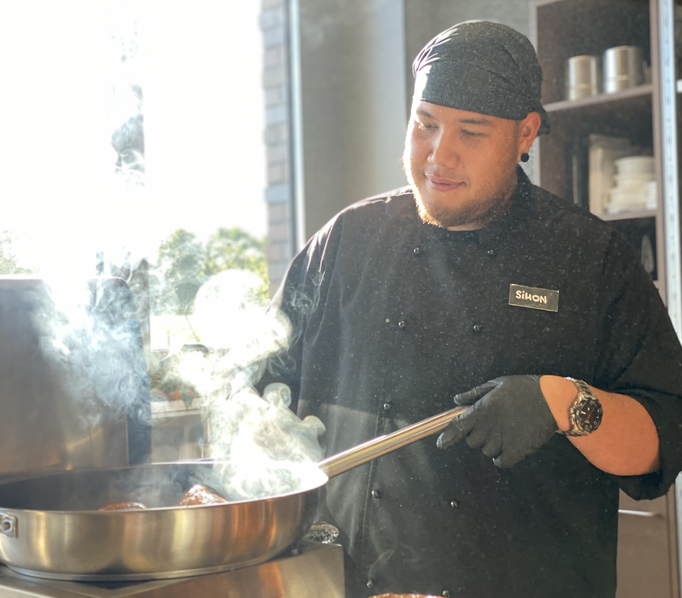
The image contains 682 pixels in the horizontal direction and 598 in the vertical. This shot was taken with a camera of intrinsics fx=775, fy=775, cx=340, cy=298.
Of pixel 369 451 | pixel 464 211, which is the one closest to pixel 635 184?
pixel 464 211

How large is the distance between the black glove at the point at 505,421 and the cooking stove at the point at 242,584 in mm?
287

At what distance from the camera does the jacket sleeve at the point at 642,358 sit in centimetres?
142

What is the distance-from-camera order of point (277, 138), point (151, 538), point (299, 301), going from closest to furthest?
point (151, 538) → point (299, 301) → point (277, 138)

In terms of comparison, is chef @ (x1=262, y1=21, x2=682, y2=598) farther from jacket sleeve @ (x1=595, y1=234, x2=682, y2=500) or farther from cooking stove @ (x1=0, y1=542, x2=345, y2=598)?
cooking stove @ (x1=0, y1=542, x2=345, y2=598)

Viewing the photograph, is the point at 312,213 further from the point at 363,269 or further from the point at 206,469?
the point at 206,469

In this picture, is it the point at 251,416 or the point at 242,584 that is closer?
the point at 242,584

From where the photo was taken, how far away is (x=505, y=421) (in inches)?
49.0

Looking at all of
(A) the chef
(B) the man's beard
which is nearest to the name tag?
(A) the chef

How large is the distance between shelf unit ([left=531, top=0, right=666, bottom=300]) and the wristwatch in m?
1.41

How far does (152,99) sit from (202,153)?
11.4 inches

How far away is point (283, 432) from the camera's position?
1.48 metres

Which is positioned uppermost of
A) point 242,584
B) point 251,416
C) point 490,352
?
point 490,352

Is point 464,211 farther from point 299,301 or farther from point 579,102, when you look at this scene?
point 579,102

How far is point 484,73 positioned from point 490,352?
551mm
